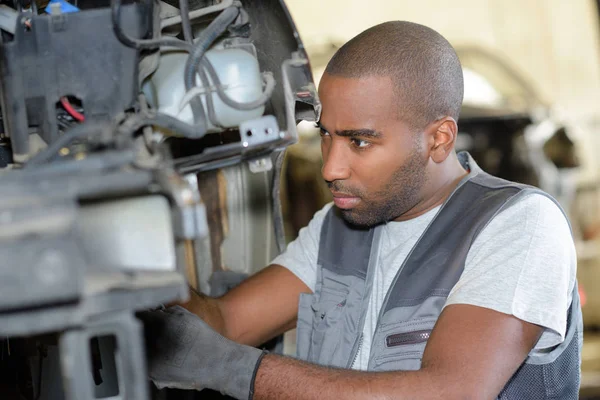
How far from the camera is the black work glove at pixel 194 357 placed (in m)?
1.40

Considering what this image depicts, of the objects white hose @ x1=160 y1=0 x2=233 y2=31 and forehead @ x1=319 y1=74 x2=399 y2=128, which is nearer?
white hose @ x1=160 y1=0 x2=233 y2=31

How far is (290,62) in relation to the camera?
56.6 inches

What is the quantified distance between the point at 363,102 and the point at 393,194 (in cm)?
20

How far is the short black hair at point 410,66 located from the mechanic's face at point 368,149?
22 mm

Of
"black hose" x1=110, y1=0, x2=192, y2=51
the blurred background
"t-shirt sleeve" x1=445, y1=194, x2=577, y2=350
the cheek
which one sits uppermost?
"black hose" x1=110, y1=0, x2=192, y2=51

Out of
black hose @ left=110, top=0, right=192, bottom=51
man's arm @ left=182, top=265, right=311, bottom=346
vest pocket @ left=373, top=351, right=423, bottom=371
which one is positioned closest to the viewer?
black hose @ left=110, top=0, right=192, bottom=51

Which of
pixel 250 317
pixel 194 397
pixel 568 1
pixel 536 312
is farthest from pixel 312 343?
pixel 568 1

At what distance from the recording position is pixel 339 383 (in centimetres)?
137

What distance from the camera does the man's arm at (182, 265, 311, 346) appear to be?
1718mm

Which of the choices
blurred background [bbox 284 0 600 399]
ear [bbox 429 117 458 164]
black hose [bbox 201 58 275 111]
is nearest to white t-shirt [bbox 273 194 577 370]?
ear [bbox 429 117 458 164]

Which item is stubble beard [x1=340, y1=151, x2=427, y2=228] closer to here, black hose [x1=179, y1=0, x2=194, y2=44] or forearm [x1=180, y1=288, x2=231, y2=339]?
forearm [x1=180, y1=288, x2=231, y2=339]

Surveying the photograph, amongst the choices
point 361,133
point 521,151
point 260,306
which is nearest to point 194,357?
point 260,306

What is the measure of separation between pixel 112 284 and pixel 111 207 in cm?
9

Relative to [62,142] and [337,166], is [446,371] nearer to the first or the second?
[337,166]
